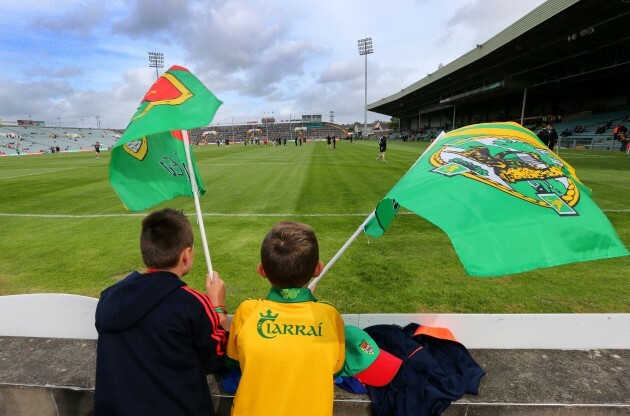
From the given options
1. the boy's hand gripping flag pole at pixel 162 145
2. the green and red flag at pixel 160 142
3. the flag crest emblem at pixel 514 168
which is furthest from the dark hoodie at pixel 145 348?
the flag crest emblem at pixel 514 168

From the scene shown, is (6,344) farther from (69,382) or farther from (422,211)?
(422,211)

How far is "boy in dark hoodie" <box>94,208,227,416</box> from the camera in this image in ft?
5.12

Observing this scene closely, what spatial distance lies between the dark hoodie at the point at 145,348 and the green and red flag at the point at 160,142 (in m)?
0.93

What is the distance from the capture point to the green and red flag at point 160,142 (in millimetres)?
2262

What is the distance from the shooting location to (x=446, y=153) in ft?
7.41

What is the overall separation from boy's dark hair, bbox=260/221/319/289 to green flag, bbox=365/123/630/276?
1.91 ft

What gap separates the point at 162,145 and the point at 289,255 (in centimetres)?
205

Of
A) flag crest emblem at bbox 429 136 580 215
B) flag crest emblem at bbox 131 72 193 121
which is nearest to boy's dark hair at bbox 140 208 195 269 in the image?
flag crest emblem at bbox 131 72 193 121

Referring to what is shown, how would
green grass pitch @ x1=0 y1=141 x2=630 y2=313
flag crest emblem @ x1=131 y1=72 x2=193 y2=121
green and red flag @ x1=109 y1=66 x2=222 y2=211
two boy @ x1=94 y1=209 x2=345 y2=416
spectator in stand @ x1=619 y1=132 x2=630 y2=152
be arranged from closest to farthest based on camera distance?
two boy @ x1=94 y1=209 x2=345 y2=416, green and red flag @ x1=109 y1=66 x2=222 y2=211, flag crest emblem @ x1=131 y1=72 x2=193 y2=121, green grass pitch @ x1=0 y1=141 x2=630 y2=313, spectator in stand @ x1=619 y1=132 x2=630 y2=152

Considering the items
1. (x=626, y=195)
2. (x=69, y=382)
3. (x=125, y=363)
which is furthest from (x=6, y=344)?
(x=626, y=195)

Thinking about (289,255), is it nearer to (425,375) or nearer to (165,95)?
(425,375)

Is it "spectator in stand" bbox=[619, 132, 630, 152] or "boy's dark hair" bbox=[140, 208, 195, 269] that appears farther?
"spectator in stand" bbox=[619, 132, 630, 152]

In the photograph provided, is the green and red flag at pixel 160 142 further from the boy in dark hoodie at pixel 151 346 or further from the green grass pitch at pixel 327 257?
the green grass pitch at pixel 327 257

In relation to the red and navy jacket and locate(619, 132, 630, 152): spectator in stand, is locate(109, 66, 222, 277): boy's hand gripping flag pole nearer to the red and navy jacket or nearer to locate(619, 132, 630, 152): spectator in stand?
the red and navy jacket
